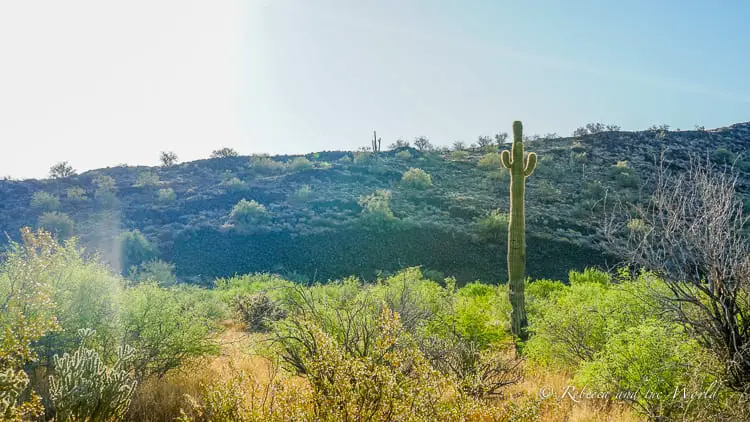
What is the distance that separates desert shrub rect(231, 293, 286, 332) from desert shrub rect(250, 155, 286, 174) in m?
23.7

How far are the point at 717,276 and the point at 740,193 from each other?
31.5 m

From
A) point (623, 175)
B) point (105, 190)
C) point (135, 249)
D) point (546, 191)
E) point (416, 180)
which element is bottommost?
point (135, 249)

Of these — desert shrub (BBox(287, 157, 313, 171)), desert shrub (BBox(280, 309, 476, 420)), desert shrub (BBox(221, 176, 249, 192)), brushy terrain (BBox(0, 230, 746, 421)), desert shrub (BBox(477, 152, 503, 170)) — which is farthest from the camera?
desert shrub (BBox(287, 157, 313, 171))

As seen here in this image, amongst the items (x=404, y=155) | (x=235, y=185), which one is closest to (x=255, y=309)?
(x=235, y=185)

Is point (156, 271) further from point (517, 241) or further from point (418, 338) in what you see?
point (418, 338)

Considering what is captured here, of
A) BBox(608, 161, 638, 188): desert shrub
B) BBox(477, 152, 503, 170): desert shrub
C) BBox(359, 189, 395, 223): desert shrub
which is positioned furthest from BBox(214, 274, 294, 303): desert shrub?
BBox(608, 161, 638, 188): desert shrub

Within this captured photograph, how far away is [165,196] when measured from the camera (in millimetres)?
27953

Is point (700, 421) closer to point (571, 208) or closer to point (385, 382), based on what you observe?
point (385, 382)

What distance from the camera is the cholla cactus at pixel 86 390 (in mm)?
3506

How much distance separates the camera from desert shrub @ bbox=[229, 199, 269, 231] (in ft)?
80.0

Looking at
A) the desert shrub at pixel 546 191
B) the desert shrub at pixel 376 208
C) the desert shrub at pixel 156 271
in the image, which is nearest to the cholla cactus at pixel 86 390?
the desert shrub at pixel 156 271

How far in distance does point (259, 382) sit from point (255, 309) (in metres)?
6.01

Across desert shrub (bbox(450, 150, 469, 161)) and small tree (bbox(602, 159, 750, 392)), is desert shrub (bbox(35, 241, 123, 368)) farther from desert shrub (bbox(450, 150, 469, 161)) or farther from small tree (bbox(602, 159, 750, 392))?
desert shrub (bbox(450, 150, 469, 161))

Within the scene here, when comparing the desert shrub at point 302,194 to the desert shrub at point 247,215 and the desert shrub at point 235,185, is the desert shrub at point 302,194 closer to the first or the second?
the desert shrub at point 247,215
